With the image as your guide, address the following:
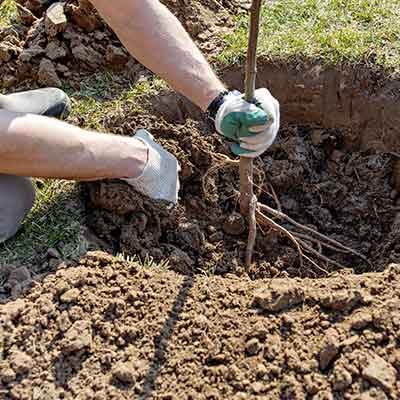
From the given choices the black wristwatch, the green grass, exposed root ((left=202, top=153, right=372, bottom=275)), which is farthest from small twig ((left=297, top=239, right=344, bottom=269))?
the green grass

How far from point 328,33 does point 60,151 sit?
1524 mm

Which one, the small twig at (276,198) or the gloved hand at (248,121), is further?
the small twig at (276,198)

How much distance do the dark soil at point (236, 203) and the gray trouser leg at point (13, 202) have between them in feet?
0.83

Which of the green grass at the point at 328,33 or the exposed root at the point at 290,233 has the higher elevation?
the green grass at the point at 328,33

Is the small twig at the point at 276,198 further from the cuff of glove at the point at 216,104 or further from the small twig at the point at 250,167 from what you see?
the cuff of glove at the point at 216,104

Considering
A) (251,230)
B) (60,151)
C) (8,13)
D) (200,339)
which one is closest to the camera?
(200,339)

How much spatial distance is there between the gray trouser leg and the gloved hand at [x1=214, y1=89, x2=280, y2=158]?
2.73 feet

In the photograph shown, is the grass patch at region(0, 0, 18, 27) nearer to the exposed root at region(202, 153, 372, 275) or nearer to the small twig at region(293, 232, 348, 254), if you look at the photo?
the exposed root at region(202, 153, 372, 275)

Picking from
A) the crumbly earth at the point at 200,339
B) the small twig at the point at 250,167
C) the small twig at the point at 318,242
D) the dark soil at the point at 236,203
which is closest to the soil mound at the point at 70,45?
the dark soil at the point at 236,203

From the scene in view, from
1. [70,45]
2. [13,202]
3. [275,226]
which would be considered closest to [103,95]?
[70,45]

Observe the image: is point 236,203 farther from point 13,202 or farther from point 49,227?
point 13,202

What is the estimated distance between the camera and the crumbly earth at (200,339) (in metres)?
1.98

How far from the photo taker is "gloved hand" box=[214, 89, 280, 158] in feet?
7.79

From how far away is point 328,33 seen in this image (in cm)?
326
